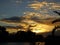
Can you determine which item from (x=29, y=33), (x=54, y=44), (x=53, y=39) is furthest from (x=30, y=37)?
(x=54, y=44)

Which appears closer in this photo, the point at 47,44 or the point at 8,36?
the point at 8,36

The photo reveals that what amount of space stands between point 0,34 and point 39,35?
10.4ft

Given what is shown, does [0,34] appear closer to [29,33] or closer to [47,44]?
[29,33]

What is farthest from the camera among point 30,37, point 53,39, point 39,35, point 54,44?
point 54,44

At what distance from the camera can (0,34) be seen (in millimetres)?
16656

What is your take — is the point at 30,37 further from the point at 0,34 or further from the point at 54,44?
the point at 54,44

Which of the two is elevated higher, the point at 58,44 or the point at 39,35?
the point at 39,35

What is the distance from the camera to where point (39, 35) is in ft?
51.5

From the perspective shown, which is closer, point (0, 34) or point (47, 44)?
point (0, 34)

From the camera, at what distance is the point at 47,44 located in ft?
74.2

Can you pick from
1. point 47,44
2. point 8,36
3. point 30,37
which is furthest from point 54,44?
point 8,36

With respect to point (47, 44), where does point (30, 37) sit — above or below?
above

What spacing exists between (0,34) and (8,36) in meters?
0.86

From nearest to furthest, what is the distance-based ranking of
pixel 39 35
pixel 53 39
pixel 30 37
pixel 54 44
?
1. pixel 39 35
2. pixel 30 37
3. pixel 53 39
4. pixel 54 44
